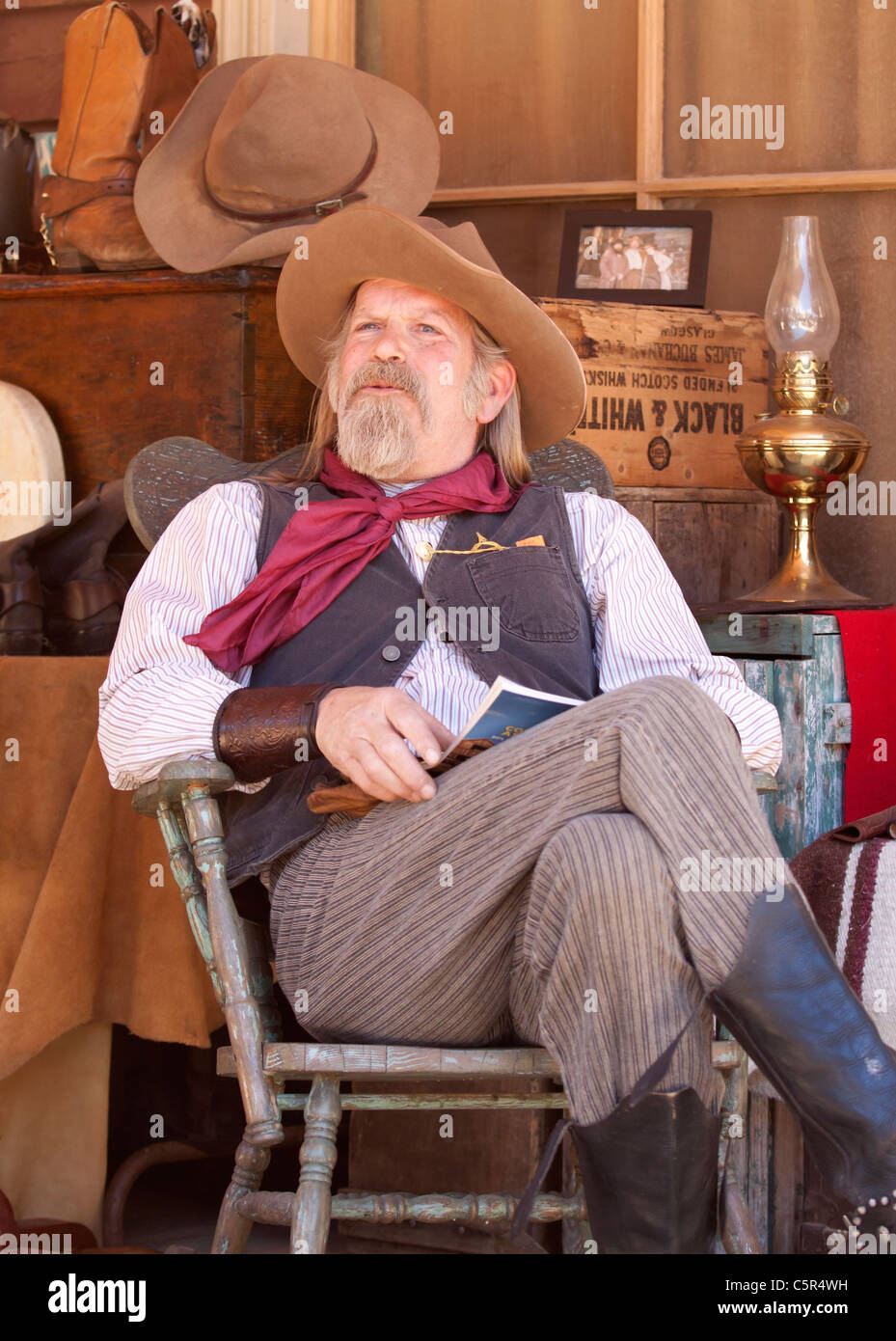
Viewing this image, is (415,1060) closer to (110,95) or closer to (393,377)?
(393,377)

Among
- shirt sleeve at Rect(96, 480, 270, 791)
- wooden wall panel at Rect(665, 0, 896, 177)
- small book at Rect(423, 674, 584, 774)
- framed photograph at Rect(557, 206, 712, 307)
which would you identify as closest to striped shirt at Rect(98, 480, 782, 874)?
shirt sleeve at Rect(96, 480, 270, 791)

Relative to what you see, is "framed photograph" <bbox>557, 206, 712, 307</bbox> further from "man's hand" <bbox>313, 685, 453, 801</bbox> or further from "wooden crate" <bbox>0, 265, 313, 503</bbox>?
"man's hand" <bbox>313, 685, 453, 801</bbox>

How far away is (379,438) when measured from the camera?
2.49m

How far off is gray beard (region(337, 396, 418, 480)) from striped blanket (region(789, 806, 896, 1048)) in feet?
3.10

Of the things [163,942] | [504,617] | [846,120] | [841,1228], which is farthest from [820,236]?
[841,1228]

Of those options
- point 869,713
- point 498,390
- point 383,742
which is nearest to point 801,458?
point 869,713

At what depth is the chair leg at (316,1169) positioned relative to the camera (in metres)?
1.92

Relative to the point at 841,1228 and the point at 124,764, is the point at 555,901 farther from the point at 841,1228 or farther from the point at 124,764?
the point at 124,764

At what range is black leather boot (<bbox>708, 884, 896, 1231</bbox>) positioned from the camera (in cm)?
165

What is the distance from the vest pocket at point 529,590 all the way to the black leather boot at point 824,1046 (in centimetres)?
81

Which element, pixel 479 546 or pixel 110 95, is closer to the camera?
pixel 479 546

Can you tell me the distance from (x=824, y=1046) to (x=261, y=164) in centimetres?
217

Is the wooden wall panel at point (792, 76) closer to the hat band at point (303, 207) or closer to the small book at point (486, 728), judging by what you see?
the hat band at point (303, 207)
